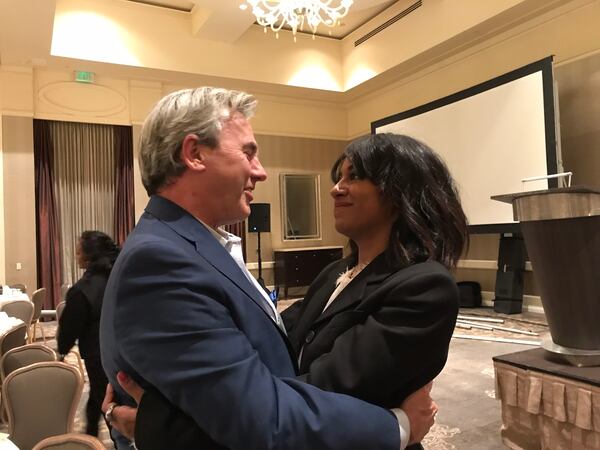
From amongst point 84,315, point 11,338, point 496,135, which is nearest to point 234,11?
point 496,135

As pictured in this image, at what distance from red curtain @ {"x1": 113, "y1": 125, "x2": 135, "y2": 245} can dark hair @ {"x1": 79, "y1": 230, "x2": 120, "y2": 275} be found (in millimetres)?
5619

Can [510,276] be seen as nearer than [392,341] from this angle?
No

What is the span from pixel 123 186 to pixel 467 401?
664 centimetres

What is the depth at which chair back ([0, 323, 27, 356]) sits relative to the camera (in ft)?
11.1

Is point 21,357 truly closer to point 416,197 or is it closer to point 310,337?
point 310,337

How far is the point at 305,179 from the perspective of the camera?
10.3m

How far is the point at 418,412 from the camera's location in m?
0.99

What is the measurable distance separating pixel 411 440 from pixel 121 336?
582 mm

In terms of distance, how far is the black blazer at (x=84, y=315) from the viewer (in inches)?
118

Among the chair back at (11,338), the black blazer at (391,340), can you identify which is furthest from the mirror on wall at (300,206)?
the black blazer at (391,340)

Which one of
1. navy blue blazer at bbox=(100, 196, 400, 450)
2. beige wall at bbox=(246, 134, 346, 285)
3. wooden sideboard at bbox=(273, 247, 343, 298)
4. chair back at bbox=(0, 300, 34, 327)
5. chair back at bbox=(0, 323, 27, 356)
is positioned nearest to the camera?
navy blue blazer at bbox=(100, 196, 400, 450)

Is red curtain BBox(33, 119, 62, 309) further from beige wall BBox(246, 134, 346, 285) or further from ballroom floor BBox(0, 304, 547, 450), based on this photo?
beige wall BBox(246, 134, 346, 285)

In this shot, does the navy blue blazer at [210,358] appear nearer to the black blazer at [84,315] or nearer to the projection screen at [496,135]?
the black blazer at [84,315]

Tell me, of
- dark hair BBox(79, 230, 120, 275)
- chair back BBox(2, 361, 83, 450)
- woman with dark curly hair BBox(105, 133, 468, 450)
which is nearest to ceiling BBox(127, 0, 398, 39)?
dark hair BBox(79, 230, 120, 275)
